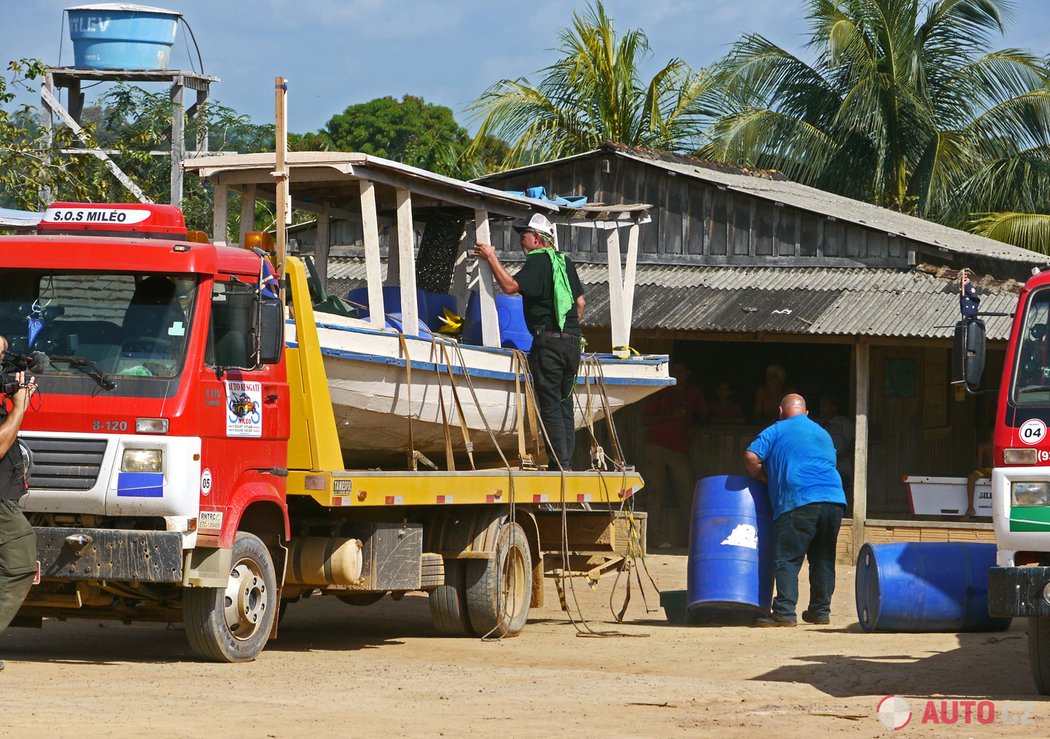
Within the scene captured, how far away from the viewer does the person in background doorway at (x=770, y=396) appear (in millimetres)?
20906

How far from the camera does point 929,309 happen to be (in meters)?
18.8

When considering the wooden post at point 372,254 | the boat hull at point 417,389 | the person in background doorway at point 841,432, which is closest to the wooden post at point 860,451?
the person in background doorway at point 841,432

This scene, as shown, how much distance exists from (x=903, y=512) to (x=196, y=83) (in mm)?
14165

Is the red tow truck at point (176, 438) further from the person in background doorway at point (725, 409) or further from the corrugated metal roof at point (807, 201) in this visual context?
the corrugated metal roof at point (807, 201)

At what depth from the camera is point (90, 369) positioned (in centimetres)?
949

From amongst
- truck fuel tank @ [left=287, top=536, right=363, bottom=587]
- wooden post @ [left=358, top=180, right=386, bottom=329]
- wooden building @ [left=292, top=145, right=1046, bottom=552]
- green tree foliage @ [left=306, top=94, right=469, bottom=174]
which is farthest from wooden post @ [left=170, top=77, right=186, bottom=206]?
green tree foliage @ [left=306, top=94, right=469, bottom=174]

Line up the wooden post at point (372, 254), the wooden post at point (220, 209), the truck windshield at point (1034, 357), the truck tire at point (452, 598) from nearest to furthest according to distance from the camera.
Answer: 1. the truck windshield at point (1034, 357)
2. the wooden post at point (372, 254)
3. the wooden post at point (220, 209)
4. the truck tire at point (452, 598)

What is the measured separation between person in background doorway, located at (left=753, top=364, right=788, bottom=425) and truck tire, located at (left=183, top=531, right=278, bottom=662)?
11494mm

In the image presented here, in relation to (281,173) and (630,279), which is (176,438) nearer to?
(281,173)

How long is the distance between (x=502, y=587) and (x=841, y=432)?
28.6 ft

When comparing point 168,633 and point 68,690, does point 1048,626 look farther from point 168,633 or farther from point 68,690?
point 168,633

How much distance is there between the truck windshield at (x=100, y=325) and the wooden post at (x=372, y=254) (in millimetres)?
2091

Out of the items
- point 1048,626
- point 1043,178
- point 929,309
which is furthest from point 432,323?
point 1043,178

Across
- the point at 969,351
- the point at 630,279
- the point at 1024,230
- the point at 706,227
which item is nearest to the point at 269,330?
the point at 969,351
